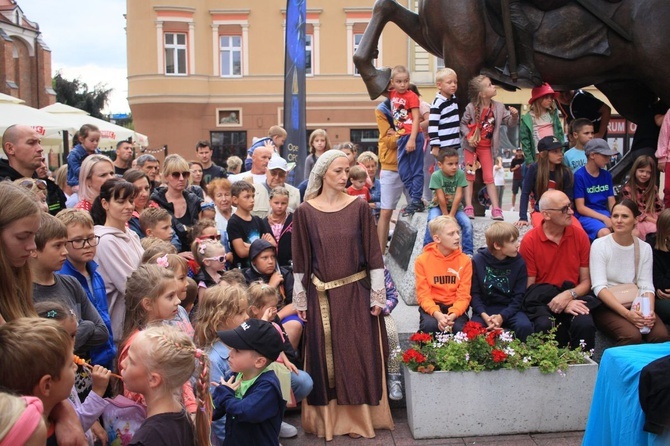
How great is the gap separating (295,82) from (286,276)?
17.6 ft

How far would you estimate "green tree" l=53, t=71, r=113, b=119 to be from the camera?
159ft

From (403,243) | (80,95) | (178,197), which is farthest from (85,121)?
(80,95)

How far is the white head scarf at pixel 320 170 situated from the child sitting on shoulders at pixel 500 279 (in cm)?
133

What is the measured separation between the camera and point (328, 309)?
203 inches

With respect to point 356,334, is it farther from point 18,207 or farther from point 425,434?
point 18,207

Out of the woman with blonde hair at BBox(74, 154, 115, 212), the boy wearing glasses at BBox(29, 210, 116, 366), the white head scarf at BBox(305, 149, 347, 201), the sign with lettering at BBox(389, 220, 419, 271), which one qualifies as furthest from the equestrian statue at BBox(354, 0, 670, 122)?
the boy wearing glasses at BBox(29, 210, 116, 366)

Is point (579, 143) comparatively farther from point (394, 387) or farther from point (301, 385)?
point (301, 385)

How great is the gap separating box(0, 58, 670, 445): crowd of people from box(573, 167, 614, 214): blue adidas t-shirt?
19 millimetres

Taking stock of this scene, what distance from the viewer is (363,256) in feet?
16.9

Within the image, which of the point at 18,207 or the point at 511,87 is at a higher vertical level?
the point at 511,87

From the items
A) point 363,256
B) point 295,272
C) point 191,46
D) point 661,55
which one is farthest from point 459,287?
point 191,46

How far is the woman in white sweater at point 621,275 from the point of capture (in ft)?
18.0

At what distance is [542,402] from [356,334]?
135cm

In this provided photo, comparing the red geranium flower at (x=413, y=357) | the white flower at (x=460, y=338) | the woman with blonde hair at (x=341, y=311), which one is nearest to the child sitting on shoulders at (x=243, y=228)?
the woman with blonde hair at (x=341, y=311)
